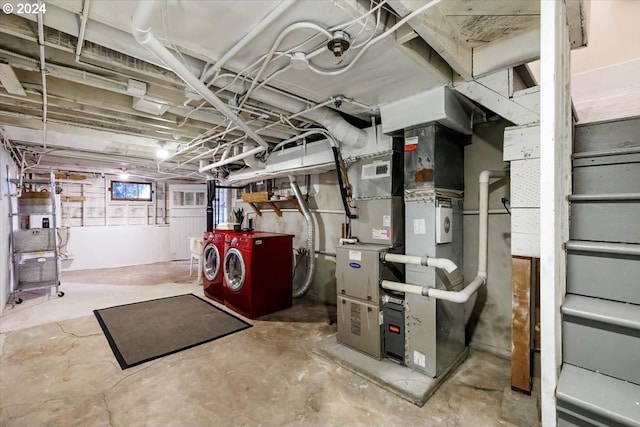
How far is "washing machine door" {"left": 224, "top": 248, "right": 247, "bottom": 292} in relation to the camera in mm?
3643

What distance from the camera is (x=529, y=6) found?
148 cm

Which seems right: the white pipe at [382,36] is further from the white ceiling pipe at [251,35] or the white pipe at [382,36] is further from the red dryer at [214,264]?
the red dryer at [214,264]

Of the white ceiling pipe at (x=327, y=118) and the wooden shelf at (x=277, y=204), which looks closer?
the white ceiling pipe at (x=327, y=118)

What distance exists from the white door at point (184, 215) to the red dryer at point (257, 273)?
14.6 ft

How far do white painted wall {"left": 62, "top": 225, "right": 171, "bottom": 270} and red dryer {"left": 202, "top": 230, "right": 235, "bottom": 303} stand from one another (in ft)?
12.4

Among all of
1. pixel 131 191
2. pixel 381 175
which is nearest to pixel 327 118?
pixel 381 175

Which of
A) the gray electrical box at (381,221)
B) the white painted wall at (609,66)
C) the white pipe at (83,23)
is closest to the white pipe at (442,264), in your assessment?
the gray electrical box at (381,221)

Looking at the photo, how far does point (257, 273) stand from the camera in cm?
359

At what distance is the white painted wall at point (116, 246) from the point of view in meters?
6.45

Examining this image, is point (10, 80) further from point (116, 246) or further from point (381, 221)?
point (116, 246)

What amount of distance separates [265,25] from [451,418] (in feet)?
8.46

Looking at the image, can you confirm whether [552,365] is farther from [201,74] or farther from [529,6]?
[201,74]

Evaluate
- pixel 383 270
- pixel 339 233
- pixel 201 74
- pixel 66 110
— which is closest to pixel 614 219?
pixel 383 270

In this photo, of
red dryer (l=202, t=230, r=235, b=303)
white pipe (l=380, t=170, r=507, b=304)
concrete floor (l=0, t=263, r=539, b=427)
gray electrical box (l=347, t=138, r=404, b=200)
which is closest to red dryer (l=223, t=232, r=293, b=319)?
red dryer (l=202, t=230, r=235, b=303)
